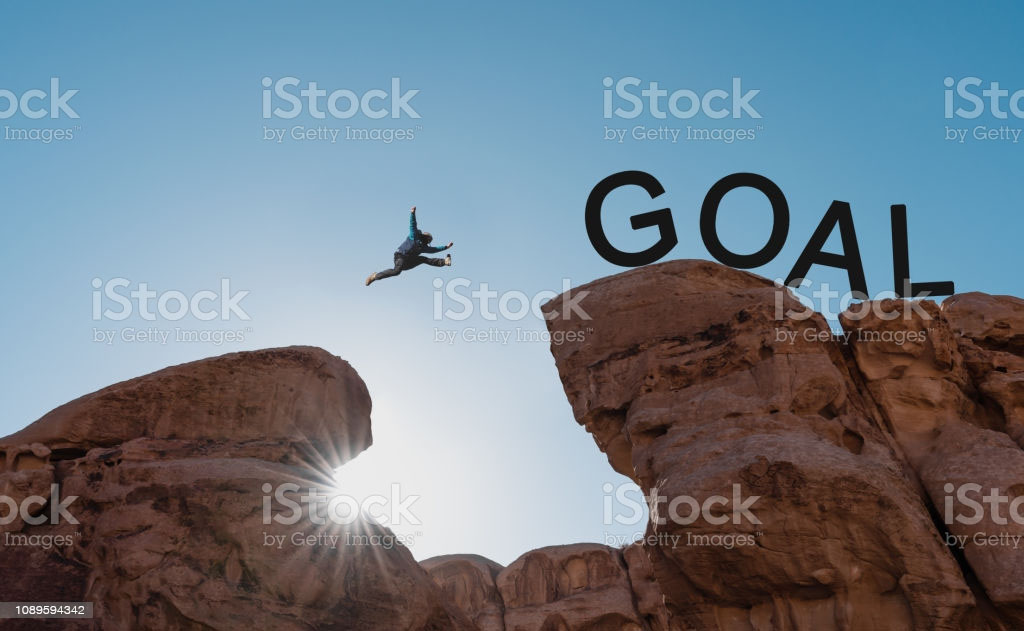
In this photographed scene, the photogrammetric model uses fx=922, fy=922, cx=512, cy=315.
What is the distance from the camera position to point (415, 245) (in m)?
26.0

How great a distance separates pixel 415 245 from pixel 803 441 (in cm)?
1381

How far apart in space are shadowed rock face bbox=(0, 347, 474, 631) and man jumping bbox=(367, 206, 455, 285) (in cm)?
909

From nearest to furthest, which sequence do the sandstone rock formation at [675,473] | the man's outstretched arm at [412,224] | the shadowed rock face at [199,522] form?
1. the shadowed rock face at [199,522]
2. the sandstone rock formation at [675,473]
3. the man's outstretched arm at [412,224]

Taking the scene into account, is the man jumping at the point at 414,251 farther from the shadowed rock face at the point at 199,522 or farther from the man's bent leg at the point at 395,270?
the shadowed rock face at the point at 199,522

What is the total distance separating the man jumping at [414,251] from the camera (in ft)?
85.1

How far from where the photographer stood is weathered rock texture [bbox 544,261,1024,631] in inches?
564

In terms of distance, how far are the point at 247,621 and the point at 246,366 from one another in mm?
5426

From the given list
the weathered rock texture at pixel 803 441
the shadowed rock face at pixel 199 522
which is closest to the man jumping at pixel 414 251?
the weathered rock texture at pixel 803 441

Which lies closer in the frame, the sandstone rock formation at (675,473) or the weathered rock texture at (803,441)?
the sandstone rock formation at (675,473)

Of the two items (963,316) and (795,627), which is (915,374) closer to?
(963,316)

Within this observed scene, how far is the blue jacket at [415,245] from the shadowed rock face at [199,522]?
909 centimetres

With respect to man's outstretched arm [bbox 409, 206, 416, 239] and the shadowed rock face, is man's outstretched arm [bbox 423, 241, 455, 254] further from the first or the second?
the shadowed rock face

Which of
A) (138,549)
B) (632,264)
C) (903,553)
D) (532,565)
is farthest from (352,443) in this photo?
(532,565)

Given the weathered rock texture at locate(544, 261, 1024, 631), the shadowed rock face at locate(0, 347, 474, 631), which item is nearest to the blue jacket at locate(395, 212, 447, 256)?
the weathered rock texture at locate(544, 261, 1024, 631)
